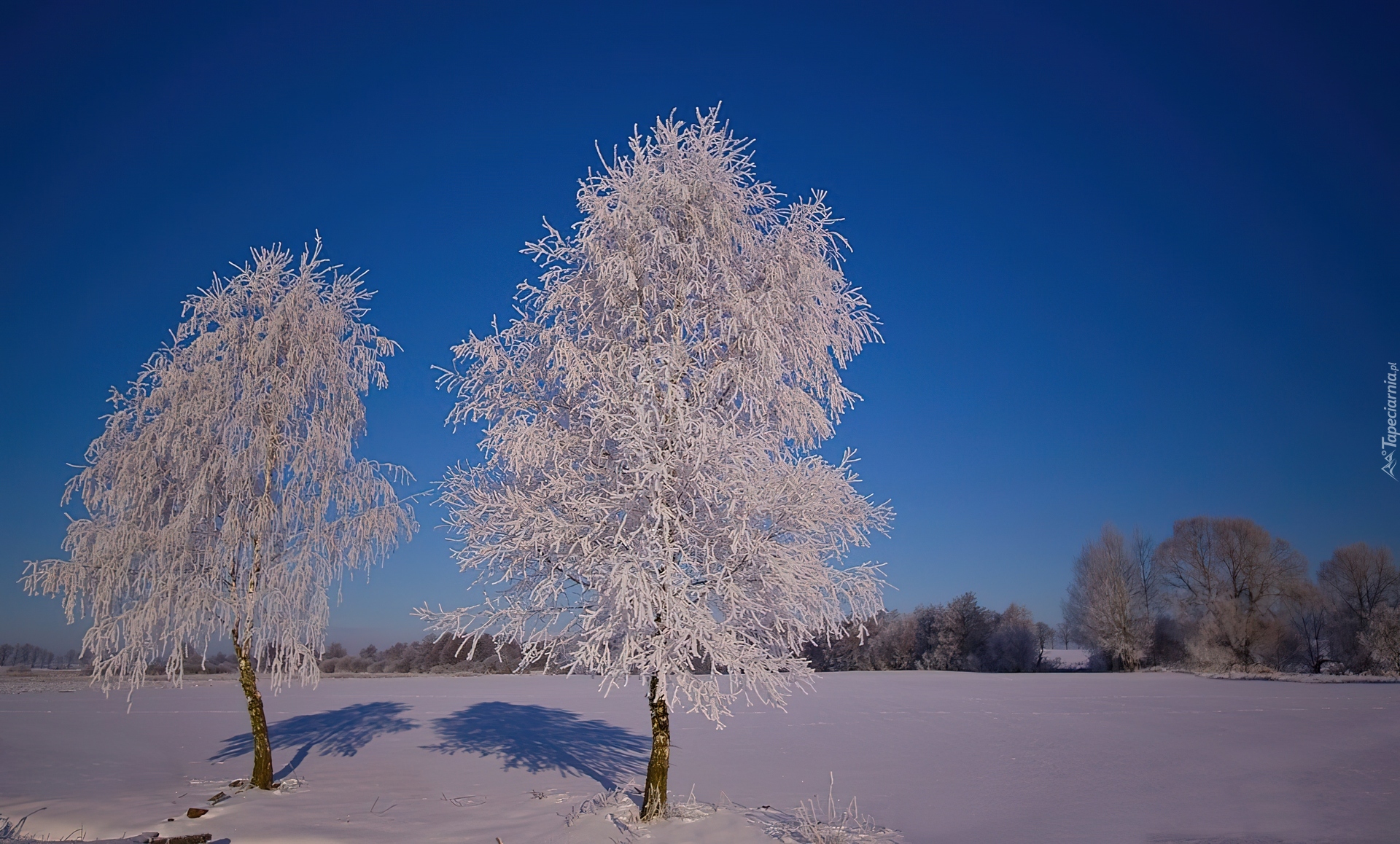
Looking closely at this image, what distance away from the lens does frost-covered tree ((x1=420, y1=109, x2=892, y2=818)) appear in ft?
24.9

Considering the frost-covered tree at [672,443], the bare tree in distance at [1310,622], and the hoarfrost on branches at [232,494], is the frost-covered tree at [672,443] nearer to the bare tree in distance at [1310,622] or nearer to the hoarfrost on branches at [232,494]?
the hoarfrost on branches at [232,494]

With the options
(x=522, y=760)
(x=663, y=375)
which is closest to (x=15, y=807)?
(x=522, y=760)

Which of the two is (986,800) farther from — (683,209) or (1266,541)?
(1266,541)

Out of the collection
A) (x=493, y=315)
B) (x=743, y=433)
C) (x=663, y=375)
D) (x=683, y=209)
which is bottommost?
(x=743, y=433)

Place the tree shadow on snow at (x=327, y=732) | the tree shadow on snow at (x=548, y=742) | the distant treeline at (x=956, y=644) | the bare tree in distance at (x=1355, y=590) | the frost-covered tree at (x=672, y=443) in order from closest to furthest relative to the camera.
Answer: the frost-covered tree at (x=672, y=443)
the tree shadow on snow at (x=548, y=742)
the tree shadow on snow at (x=327, y=732)
the bare tree in distance at (x=1355, y=590)
the distant treeline at (x=956, y=644)

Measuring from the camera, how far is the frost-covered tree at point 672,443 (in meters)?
7.59

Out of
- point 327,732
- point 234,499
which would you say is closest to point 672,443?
point 234,499

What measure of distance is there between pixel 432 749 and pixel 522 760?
2.93 m

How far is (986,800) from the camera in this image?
11000mm

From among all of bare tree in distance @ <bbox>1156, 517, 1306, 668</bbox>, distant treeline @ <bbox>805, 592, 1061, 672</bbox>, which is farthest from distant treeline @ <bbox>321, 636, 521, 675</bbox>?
bare tree in distance @ <bbox>1156, 517, 1306, 668</bbox>

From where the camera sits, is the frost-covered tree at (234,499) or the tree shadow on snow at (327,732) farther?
the tree shadow on snow at (327,732)

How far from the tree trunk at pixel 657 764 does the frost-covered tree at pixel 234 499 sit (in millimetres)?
5761

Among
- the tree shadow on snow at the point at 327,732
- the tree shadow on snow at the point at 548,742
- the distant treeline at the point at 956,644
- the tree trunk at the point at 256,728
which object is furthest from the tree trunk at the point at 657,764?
the distant treeline at the point at 956,644

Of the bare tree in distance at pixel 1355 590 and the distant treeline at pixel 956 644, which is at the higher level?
the bare tree in distance at pixel 1355 590
